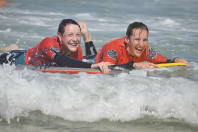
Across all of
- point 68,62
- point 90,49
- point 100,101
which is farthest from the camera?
point 90,49

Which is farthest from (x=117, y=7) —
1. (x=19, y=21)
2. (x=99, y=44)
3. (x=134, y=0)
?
(x=99, y=44)

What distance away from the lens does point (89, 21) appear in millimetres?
12891

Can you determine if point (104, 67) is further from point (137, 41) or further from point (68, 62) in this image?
point (137, 41)

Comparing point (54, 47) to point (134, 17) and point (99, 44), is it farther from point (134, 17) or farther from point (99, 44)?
point (134, 17)

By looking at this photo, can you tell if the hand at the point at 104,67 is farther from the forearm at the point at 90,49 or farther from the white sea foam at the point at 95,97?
the forearm at the point at 90,49

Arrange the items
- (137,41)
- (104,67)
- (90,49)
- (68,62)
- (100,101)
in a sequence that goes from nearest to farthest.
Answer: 1. (100,101)
2. (104,67)
3. (68,62)
4. (137,41)
5. (90,49)

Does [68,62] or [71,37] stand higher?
[71,37]

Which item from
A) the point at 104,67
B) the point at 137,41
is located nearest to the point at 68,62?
the point at 104,67

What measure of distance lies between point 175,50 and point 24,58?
13.2ft

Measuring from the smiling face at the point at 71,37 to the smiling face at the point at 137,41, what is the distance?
0.63 m

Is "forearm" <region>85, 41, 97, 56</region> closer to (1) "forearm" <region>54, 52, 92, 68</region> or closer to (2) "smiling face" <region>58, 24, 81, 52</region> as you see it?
(2) "smiling face" <region>58, 24, 81, 52</region>

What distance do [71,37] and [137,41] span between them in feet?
2.70

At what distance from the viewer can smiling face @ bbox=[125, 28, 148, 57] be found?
5.47m

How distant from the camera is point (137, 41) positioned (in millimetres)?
5488
